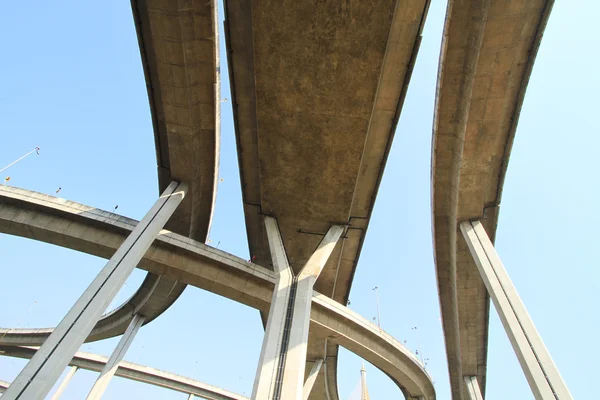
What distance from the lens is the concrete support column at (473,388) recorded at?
2196 cm

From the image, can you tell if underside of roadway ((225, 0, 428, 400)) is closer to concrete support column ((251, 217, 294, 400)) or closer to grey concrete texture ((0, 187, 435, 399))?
grey concrete texture ((0, 187, 435, 399))

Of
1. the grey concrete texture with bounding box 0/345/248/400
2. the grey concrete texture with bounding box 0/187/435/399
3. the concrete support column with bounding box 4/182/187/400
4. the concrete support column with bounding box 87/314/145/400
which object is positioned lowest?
the concrete support column with bounding box 4/182/187/400

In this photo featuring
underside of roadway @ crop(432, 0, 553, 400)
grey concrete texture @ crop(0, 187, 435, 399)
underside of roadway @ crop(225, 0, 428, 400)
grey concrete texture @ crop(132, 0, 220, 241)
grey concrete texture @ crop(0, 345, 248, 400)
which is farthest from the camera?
grey concrete texture @ crop(0, 345, 248, 400)

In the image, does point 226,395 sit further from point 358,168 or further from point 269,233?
point 358,168

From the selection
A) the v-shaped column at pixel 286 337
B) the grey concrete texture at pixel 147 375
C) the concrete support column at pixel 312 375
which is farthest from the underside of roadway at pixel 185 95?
the grey concrete texture at pixel 147 375

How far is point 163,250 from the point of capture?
51.6ft

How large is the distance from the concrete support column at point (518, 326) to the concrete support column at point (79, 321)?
503 inches

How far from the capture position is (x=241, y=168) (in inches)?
606

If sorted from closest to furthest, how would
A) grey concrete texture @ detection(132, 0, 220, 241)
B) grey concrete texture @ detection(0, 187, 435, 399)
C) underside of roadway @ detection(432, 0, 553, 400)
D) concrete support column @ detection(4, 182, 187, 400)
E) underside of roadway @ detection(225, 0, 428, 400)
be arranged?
1. concrete support column @ detection(4, 182, 187, 400)
2. underside of roadway @ detection(432, 0, 553, 400)
3. underside of roadway @ detection(225, 0, 428, 400)
4. grey concrete texture @ detection(132, 0, 220, 241)
5. grey concrete texture @ detection(0, 187, 435, 399)

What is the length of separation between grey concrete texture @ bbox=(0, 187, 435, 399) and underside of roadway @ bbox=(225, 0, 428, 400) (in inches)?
114

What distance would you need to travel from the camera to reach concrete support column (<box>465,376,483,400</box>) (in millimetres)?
21958

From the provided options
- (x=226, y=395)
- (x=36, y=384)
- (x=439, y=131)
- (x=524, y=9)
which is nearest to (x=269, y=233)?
(x=439, y=131)

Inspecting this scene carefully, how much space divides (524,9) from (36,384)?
17.5 meters

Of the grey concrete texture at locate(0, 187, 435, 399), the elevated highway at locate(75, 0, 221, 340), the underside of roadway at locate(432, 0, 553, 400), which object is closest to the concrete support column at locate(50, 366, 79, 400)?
the grey concrete texture at locate(0, 187, 435, 399)
